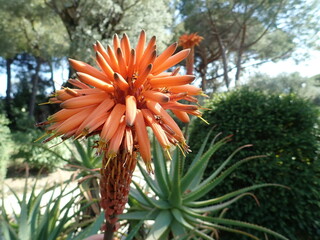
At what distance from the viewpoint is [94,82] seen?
93cm

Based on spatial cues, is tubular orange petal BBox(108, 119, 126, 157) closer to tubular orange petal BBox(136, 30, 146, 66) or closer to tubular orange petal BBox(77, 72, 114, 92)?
tubular orange petal BBox(77, 72, 114, 92)

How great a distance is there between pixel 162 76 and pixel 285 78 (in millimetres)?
27271

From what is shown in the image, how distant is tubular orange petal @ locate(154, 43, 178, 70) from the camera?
103cm

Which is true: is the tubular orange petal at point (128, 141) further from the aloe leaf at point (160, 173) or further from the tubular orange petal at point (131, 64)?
the aloe leaf at point (160, 173)

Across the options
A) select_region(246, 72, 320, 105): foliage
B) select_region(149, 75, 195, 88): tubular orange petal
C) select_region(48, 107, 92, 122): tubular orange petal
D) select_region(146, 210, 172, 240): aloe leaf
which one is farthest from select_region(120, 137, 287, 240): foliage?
select_region(246, 72, 320, 105): foliage

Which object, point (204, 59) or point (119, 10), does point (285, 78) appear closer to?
point (204, 59)

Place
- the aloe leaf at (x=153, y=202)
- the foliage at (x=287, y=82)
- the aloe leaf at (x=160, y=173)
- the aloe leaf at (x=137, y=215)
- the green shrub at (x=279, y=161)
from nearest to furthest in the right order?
the aloe leaf at (x=137, y=215)
the aloe leaf at (x=153, y=202)
the aloe leaf at (x=160, y=173)
the green shrub at (x=279, y=161)
the foliage at (x=287, y=82)

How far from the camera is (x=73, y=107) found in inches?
35.3

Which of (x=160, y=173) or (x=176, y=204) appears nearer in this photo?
(x=176, y=204)

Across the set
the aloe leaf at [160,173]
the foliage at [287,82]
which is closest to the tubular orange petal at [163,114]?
the aloe leaf at [160,173]

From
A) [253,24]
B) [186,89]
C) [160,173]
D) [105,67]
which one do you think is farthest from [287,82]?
[105,67]

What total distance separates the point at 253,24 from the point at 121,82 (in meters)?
17.4

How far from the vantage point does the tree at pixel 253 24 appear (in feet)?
47.5

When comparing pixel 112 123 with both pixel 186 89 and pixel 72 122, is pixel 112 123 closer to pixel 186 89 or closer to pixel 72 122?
pixel 72 122
